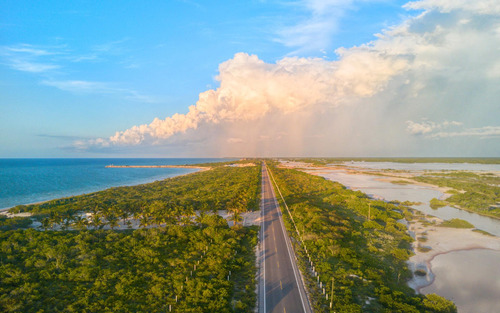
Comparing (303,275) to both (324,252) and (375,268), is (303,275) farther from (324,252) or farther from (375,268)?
(375,268)

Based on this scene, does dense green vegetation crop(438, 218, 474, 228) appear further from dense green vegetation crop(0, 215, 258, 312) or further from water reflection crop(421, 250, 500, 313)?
dense green vegetation crop(0, 215, 258, 312)

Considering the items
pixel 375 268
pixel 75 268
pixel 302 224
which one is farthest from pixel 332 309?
pixel 75 268

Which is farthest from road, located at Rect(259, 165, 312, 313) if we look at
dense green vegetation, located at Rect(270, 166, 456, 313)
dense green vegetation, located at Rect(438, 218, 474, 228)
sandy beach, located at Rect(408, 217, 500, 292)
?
dense green vegetation, located at Rect(438, 218, 474, 228)

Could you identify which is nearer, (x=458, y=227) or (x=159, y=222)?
Result: (x=159, y=222)

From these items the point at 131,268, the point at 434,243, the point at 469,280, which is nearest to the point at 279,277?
the point at 131,268

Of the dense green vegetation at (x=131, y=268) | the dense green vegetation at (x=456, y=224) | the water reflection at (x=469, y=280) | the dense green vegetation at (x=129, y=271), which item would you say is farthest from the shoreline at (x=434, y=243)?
the dense green vegetation at (x=129, y=271)

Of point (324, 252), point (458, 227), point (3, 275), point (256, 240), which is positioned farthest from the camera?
point (458, 227)
